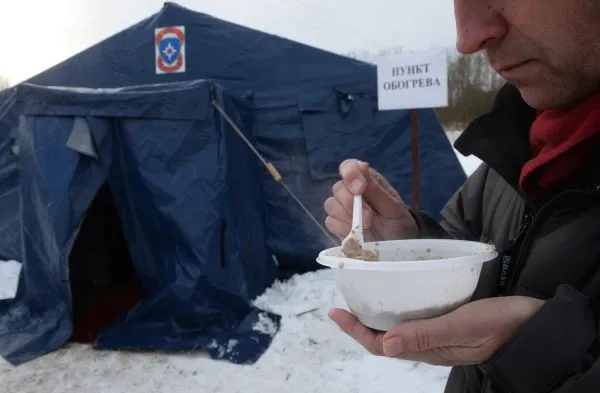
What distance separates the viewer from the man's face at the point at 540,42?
2.10ft

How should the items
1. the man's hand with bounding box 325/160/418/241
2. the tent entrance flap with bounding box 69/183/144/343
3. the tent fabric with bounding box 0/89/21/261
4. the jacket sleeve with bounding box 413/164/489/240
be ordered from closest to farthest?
the man's hand with bounding box 325/160/418/241 → the jacket sleeve with bounding box 413/164/489/240 → the tent entrance flap with bounding box 69/183/144/343 → the tent fabric with bounding box 0/89/21/261

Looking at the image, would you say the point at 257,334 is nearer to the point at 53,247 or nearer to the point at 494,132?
the point at 53,247

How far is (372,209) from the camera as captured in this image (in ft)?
3.32

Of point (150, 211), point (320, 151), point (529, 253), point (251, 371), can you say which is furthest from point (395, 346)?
point (320, 151)

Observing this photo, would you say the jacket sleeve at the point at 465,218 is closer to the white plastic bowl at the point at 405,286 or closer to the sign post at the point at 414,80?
the white plastic bowl at the point at 405,286

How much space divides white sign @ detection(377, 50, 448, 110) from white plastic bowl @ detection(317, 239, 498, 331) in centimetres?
211

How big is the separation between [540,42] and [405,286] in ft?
1.26

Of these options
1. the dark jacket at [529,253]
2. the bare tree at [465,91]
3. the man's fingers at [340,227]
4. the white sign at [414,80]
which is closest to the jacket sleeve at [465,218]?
the dark jacket at [529,253]

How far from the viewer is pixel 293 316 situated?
3246 mm

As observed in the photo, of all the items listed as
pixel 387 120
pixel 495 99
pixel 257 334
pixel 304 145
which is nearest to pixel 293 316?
pixel 257 334

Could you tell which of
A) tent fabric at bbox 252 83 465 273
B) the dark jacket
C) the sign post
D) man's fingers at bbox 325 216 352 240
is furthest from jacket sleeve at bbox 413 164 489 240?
tent fabric at bbox 252 83 465 273

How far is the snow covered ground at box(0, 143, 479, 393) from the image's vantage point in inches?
99.3

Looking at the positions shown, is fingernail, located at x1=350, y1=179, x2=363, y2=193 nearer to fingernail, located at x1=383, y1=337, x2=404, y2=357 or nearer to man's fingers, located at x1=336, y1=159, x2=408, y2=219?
man's fingers, located at x1=336, y1=159, x2=408, y2=219

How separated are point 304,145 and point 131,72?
175cm
